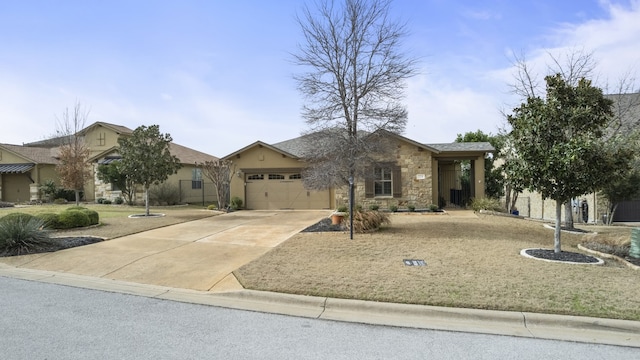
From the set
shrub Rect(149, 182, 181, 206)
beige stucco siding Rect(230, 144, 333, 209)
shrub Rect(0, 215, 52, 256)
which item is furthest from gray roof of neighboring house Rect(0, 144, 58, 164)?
shrub Rect(0, 215, 52, 256)

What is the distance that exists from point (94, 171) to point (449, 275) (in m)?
28.1

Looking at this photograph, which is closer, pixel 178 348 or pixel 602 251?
pixel 178 348

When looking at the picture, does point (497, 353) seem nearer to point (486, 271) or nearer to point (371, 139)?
point (486, 271)

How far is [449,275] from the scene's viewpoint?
23.6ft

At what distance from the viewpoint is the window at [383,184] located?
834 inches

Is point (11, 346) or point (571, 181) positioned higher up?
point (571, 181)

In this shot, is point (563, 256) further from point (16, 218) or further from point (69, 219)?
point (69, 219)

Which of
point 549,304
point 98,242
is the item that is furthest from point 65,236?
point 549,304

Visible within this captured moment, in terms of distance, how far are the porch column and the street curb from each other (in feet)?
54.8

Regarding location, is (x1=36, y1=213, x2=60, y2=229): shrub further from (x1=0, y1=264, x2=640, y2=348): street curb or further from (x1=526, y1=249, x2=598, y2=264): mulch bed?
(x1=526, y1=249, x2=598, y2=264): mulch bed

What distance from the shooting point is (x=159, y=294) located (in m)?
6.82

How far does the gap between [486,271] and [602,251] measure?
13.2 ft

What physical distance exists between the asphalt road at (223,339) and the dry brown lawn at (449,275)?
940 mm

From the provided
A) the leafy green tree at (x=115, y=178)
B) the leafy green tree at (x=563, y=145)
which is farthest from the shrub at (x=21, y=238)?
the leafy green tree at (x=115, y=178)
